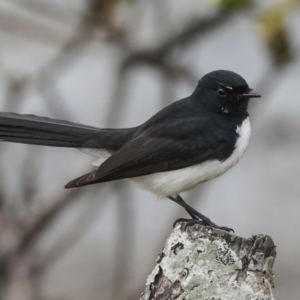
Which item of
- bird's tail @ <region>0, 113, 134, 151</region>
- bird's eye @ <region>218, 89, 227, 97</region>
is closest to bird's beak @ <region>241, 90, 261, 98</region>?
bird's eye @ <region>218, 89, 227, 97</region>

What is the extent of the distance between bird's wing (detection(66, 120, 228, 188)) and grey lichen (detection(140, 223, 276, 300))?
36.7 inches

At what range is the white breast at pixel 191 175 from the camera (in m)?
3.82

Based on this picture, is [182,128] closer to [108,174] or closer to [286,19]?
[108,174]

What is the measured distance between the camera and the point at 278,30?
168 inches

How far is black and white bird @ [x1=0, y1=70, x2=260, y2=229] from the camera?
12.3 ft

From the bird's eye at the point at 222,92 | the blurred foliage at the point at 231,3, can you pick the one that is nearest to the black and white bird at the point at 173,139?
the bird's eye at the point at 222,92

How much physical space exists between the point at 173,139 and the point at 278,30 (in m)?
1.00

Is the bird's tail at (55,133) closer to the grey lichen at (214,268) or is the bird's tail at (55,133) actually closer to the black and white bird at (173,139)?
the black and white bird at (173,139)

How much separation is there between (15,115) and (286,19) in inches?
66.6

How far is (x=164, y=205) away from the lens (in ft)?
26.9

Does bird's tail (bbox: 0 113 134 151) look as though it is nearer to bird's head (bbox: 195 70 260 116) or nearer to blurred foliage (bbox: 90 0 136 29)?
bird's head (bbox: 195 70 260 116)

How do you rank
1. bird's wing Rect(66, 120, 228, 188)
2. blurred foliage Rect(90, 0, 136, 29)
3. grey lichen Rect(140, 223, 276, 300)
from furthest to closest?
blurred foliage Rect(90, 0, 136, 29) < bird's wing Rect(66, 120, 228, 188) < grey lichen Rect(140, 223, 276, 300)

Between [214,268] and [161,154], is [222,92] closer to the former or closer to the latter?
[161,154]

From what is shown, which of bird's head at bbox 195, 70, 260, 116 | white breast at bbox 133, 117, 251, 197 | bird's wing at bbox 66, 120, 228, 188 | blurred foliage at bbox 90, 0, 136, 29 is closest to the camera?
bird's wing at bbox 66, 120, 228, 188
